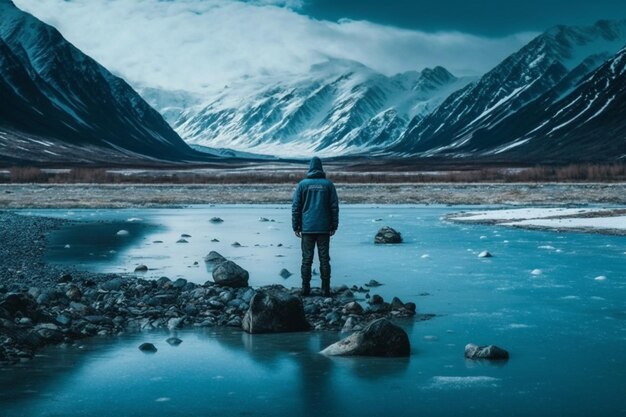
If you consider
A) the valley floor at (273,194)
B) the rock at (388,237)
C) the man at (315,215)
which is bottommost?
the rock at (388,237)

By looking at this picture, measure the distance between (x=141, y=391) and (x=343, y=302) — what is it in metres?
5.92

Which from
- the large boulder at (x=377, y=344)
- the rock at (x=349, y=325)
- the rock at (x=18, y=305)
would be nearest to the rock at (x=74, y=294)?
the rock at (x=18, y=305)

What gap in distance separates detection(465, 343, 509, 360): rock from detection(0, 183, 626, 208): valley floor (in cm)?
4879

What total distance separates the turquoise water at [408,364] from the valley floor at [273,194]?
134 ft

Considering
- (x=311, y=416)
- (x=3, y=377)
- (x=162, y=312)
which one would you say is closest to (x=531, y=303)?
(x=162, y=312)

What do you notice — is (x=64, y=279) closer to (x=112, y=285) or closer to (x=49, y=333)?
(x=112, y=285)

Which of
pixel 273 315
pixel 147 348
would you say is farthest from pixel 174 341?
pixel 273 315

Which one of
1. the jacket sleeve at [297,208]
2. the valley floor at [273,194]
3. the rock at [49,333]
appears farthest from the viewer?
the valley floor at [273,194]

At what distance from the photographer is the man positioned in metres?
14.9

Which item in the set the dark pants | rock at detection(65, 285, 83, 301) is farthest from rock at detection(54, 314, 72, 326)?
the dark pants

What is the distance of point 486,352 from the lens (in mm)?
10469

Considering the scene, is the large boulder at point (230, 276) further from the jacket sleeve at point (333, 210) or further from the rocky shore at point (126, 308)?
the jacket sleeve at point (333, 210)

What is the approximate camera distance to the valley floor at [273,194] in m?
59.9

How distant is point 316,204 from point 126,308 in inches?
149
